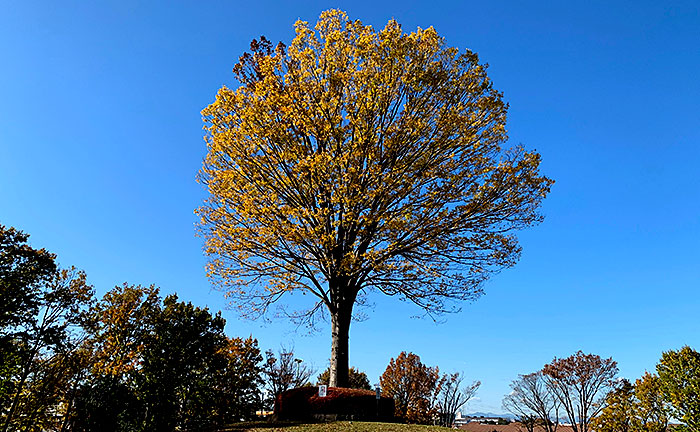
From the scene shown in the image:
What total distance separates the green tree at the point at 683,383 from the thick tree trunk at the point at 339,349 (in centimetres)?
1165

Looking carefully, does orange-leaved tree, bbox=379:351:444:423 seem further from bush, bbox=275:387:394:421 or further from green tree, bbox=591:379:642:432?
bush, bbox=275:387:394:421

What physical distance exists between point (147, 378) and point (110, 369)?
2174mm

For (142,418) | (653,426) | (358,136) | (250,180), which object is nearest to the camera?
(358,136)

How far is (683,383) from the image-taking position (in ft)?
49.4

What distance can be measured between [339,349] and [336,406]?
1807 mm

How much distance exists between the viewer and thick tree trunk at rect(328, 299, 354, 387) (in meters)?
14.5

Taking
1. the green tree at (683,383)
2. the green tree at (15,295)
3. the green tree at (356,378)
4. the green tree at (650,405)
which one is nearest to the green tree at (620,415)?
the green tree at (650,405)

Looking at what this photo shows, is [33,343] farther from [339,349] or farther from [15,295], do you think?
[339,349]

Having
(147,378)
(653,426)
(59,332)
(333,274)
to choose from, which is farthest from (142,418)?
(653,426)

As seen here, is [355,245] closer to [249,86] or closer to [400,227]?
[400,227]

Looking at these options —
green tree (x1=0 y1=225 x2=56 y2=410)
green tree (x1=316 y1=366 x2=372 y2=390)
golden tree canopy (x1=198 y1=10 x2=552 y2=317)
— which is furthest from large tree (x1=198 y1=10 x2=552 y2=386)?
green tree (x1=316 y1=366 x2=372 y2=390)

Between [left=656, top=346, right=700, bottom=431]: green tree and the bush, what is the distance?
1007 centimetres

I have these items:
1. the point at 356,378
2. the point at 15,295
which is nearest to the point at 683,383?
the point at 15,295

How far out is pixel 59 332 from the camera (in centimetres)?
1852
